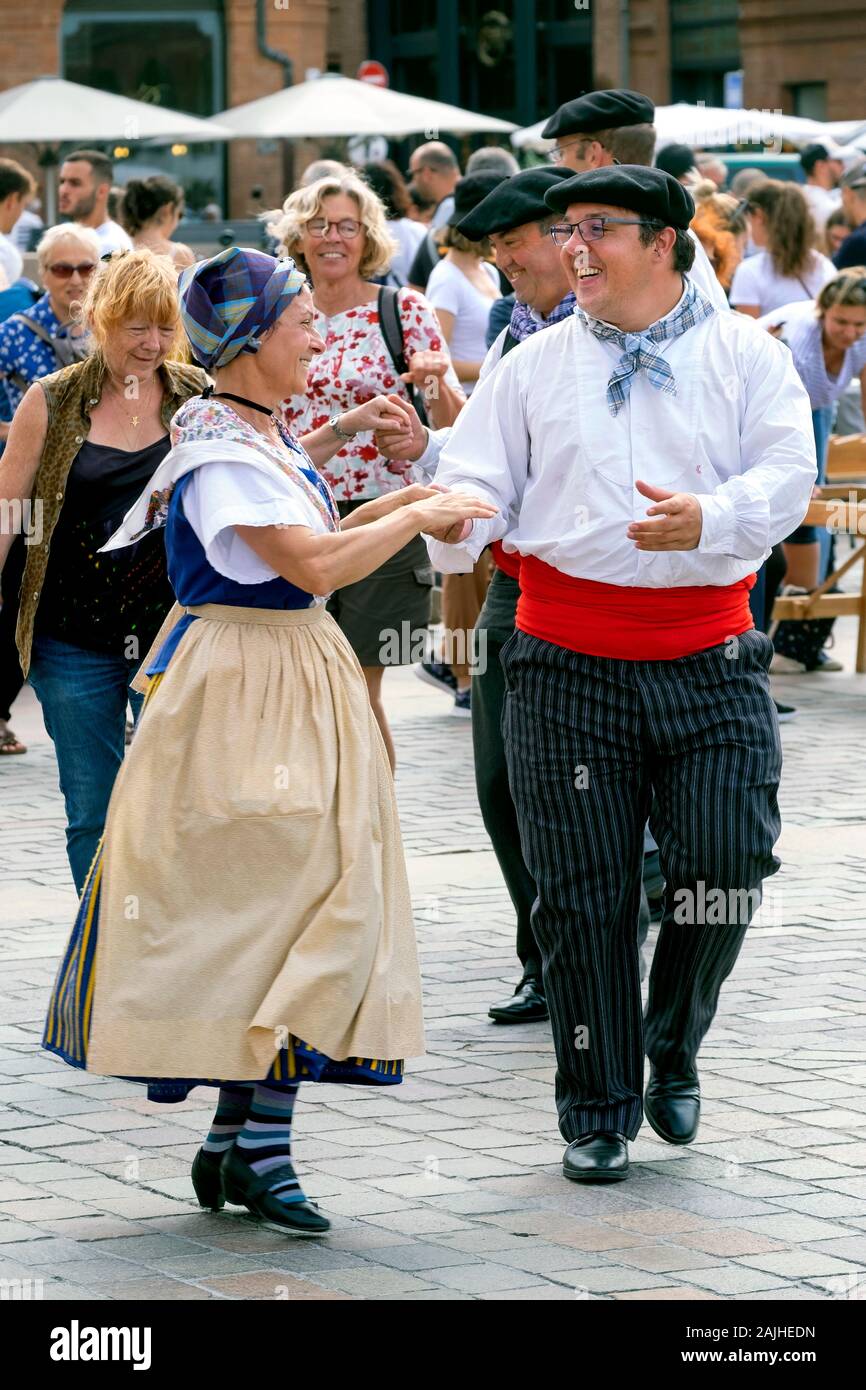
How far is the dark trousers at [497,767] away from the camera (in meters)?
6.06

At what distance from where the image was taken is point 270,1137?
457 centimetres

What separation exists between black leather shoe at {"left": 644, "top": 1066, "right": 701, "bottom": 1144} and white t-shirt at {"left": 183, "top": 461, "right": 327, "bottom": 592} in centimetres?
143

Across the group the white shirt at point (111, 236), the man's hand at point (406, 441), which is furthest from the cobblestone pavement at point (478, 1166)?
the white shirt at point (111, 236)

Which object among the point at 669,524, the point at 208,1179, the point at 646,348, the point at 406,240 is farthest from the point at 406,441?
the point at 406,240

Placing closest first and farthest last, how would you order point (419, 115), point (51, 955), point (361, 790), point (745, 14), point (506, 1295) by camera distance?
1. point (506, 1295)
2. point (361, 790)
3. point (51, 955)
4. point (419, 115)
5. point (745, 14)

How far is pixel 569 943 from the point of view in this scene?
4945mm

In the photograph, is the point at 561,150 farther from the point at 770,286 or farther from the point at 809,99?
the point at 809,99

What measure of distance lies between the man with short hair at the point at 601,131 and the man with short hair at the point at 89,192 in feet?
18.7

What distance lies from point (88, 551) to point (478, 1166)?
1.91 metres

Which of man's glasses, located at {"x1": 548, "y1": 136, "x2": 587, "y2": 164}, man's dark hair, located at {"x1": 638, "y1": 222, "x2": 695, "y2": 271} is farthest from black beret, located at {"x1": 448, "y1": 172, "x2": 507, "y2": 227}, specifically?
man's dark hair, located at {"x1": 638, "y1": 222, "x2": 695, "y2": 271}

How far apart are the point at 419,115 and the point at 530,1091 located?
19633 millimetres

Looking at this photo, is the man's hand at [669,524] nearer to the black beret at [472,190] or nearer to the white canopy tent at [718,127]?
the black beret at [472,190]

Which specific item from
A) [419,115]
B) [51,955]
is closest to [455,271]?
[51,955]
